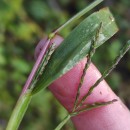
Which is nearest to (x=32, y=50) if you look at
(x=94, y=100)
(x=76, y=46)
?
(x=94, y=100)

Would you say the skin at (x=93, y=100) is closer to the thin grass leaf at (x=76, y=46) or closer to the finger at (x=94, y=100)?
the finger at (x=94, y=100)

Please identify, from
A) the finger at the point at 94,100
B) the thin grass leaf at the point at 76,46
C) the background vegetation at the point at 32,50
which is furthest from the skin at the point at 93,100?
the background vegetation at the point at 32,50

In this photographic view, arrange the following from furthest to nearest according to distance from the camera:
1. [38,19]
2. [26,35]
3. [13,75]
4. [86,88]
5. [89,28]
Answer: [38,19], [26,35], [13,75], [86,88], [89,28]

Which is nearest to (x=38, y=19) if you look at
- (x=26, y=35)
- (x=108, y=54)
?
(x=26, y=35)

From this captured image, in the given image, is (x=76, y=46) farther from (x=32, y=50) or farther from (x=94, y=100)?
(x=32, y=50)

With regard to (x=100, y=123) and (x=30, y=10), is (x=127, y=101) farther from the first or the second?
(x=100, y=123)

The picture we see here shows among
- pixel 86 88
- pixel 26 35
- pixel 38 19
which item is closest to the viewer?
pixel 86 88
